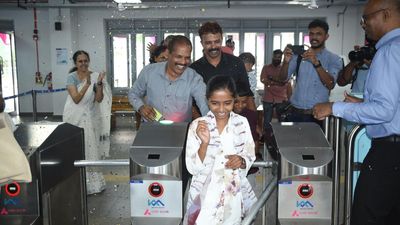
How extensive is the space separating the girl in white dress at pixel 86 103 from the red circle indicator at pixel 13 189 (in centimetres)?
176

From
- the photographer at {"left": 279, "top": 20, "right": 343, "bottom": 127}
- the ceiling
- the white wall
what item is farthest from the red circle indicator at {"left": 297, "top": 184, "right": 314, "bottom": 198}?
the white wall

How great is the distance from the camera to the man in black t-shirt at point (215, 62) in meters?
2.53

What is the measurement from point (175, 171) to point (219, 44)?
3.61ft

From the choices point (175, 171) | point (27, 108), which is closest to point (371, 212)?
point (175, 171)

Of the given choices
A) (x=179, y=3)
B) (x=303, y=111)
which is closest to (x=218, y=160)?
(x=303, y=111)

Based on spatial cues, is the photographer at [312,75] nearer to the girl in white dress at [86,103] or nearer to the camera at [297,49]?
the camera at [297,49]

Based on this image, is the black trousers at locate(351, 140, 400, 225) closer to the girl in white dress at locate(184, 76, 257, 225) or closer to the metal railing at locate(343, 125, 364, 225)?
the metal railing at locate(343, 125, 364, 225)

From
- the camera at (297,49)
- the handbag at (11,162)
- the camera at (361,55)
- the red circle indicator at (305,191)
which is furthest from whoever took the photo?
the camera at (297,49)

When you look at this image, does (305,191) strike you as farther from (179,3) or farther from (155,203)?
(179,3)

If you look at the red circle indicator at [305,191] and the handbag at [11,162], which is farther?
the red circle indicator at [305,191]

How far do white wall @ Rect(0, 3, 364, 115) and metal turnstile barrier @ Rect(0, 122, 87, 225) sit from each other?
7093 millimetres

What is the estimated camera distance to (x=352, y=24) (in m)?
9.12

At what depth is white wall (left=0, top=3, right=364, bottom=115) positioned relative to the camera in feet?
29.6

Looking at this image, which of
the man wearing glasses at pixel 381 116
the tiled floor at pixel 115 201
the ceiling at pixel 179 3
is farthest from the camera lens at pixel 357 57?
the ceiling at pixel 179 3
